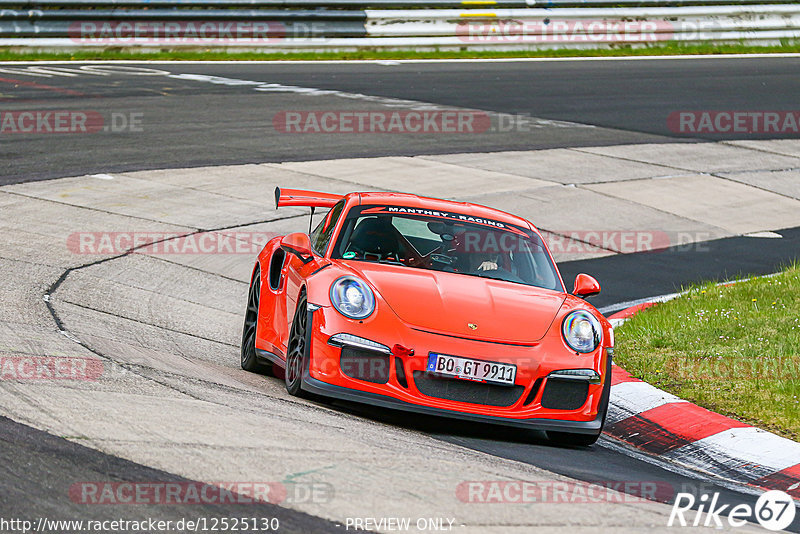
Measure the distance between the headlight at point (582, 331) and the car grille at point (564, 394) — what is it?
0.74ft

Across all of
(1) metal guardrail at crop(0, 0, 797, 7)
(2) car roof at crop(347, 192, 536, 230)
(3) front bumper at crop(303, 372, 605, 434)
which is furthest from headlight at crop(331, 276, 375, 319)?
(1) metal guardrail at crop(0, 0, 797, 7)

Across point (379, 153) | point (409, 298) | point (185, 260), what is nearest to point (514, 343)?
point (409, 298)

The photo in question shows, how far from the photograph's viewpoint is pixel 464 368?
21.0ft

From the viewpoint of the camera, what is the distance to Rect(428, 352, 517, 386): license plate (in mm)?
6395

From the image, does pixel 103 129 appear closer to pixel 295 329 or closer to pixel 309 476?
pixel 295 329

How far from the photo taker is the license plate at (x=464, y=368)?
6.39 m

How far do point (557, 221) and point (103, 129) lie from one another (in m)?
6.95

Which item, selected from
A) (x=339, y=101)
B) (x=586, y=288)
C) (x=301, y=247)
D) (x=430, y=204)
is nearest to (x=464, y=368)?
(x=586, y=288)

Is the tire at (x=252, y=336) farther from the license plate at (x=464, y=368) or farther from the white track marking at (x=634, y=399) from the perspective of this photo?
the white track marking at (x=634, y=399)

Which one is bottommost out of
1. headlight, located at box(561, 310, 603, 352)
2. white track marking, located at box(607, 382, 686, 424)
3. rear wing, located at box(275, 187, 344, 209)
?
white track marking, located at box(607, 382, 686, 424)

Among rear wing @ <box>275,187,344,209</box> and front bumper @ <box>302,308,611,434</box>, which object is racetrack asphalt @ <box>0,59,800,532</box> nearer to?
front bumper @ <box>302,308,611,434</box>

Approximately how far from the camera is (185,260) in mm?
11297

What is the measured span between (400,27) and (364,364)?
67.2ft

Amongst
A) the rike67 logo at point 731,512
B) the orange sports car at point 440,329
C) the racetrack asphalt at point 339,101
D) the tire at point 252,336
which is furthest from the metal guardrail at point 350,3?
the rike67 logo at point 731,512
